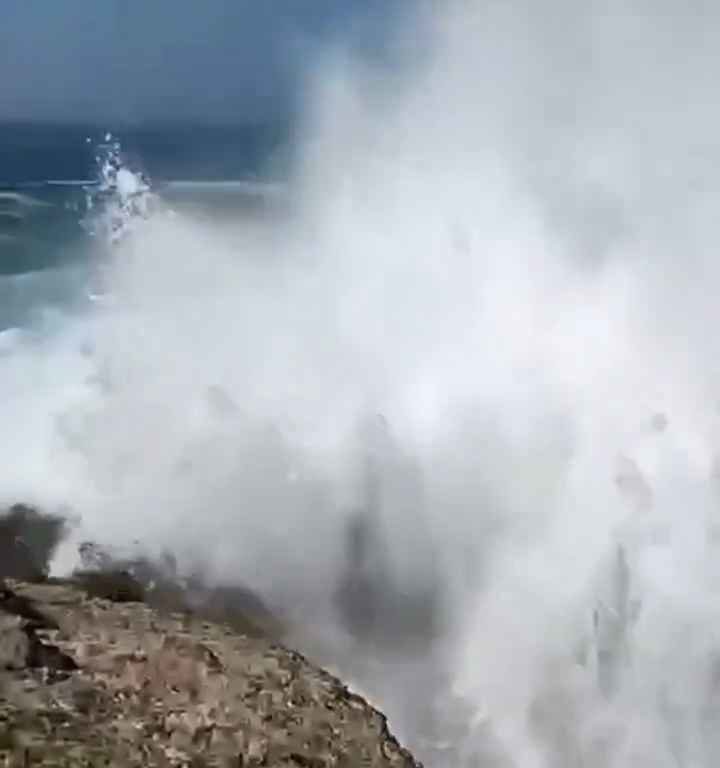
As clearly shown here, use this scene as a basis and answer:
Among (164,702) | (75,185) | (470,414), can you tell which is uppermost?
(75,185)

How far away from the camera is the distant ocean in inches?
1626

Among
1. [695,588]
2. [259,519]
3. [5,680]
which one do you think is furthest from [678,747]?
→ [5,680]

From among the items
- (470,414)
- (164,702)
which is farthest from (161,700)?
(470,414)

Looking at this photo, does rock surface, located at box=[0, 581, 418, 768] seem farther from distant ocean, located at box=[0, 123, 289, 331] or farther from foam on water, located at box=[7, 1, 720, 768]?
distant ocean, located at box=[0, 123, 289, 331]

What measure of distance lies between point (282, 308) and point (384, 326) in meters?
2.38

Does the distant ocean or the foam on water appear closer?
the foam on water

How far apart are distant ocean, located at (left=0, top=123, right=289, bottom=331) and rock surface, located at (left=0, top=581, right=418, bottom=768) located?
26.3 meters

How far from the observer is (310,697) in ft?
27.2

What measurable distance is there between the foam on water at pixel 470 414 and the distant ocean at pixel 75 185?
28.0 ft

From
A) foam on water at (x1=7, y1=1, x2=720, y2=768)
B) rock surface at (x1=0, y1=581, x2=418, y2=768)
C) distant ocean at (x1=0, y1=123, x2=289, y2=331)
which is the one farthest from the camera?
distant ocean at (x1=0, y1=123, x2=289, y2=331)

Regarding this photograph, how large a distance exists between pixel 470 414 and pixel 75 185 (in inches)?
1887

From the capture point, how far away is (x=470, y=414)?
22422 millimetres

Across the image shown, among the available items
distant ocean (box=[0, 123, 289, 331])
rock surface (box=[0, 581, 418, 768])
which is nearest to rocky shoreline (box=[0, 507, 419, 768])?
rock surface (box=[0, 581, 418, 768])

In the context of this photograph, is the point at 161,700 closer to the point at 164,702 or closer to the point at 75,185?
the point at 164,702
